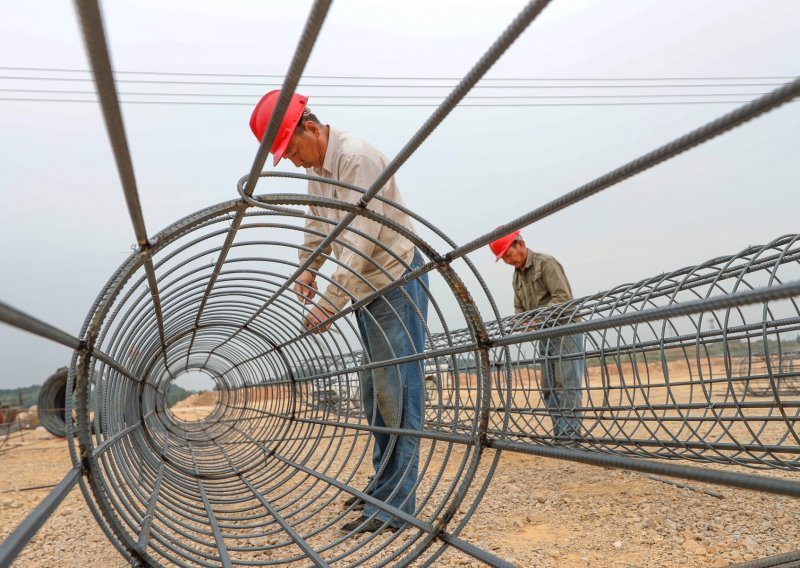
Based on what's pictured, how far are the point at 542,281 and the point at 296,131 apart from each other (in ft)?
11.6

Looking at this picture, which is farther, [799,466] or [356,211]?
[799,466]

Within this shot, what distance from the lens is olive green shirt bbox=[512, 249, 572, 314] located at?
575 centimetres

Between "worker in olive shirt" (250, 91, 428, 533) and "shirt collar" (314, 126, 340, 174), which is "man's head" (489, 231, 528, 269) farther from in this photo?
"shirt collar" (314, 126, 340, 174)

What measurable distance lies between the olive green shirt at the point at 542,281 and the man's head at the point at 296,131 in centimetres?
325

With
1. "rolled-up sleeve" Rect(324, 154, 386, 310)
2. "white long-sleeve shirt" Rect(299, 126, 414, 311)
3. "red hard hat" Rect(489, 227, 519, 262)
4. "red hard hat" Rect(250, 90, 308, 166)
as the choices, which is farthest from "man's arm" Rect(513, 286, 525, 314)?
"red hard hat" Rect(250, 90, 308, 166)

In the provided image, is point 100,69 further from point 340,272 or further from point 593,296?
point 593,296

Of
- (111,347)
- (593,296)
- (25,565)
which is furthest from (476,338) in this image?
(593,296)

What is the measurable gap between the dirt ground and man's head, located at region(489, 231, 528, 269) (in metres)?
2.06

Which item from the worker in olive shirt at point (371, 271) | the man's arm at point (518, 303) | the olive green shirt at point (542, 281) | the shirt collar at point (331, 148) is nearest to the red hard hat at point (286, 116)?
the worker in olive shirt at point (371, 271)

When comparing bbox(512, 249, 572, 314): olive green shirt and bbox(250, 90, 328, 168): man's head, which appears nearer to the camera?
bbox(250, 90, 328, 168): man's head

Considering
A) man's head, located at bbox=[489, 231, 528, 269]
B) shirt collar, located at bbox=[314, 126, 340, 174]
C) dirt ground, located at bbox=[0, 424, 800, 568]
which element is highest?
man's head, located at bbox=[489, 231, 528, 269]

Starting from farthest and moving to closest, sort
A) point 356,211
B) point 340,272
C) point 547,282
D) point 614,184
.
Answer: point 547,282
point 340,272
point 356,211
point 614,184

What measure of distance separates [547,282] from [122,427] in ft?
13.3

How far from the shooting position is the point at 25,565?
110 inches
